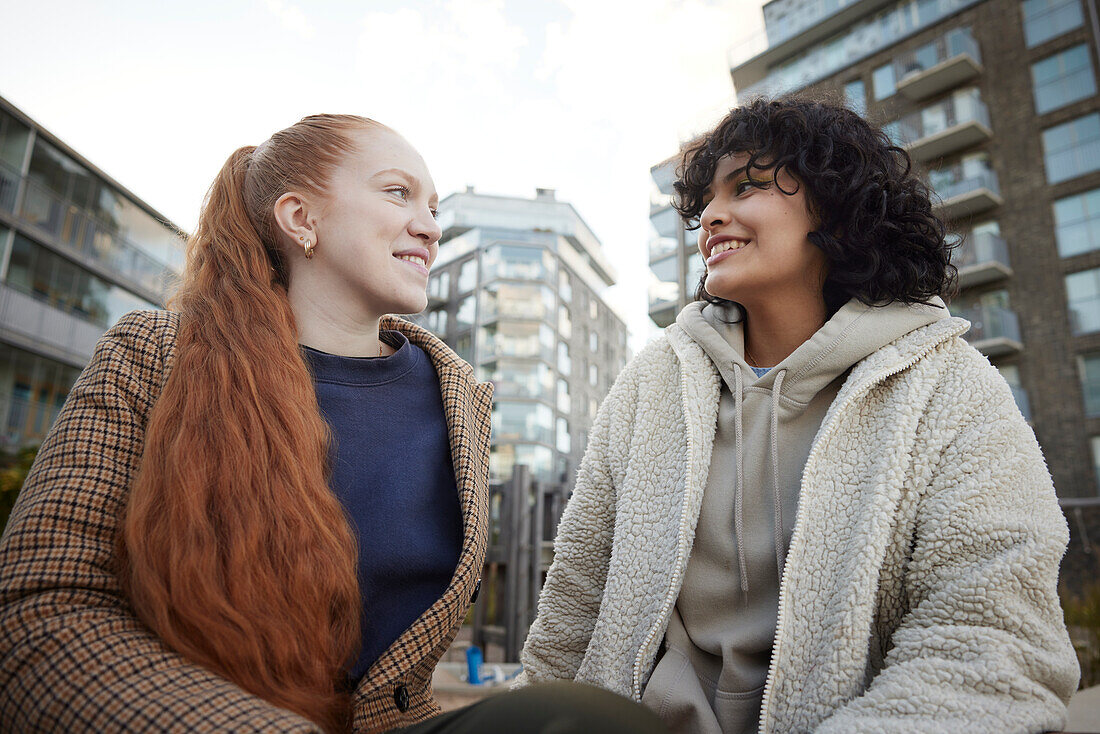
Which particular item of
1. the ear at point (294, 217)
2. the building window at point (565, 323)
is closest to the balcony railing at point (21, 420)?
the ear at point (294, 217)

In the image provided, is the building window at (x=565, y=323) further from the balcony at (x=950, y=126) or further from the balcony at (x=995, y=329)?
the balcony at (x=995, y=329)

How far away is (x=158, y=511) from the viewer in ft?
4.32

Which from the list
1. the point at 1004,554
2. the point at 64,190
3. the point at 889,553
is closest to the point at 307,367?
the point at 889,553

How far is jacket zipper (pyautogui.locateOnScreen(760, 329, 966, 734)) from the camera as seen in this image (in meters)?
1.49

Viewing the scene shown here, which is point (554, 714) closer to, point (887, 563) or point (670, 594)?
point (670, 594)

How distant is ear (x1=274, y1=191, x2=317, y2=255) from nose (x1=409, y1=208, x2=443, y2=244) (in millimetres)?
264

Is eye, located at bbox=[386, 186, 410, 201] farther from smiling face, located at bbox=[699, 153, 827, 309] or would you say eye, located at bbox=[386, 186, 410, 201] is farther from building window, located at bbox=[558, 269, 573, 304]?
building window, located at bbox=[558, 269, 573, 304]

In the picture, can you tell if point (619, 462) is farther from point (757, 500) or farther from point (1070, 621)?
point (1070, 621)

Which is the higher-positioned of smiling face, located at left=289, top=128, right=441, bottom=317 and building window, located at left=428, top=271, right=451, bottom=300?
building window, located at left=428, top=271, right=451, bottom=300

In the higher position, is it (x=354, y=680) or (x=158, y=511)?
(x=158, y=511)

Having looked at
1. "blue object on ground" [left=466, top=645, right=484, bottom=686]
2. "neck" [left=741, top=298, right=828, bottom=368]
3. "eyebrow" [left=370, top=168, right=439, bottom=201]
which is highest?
"eyebrow" [left=370, top=168, right=439, bottom=201]

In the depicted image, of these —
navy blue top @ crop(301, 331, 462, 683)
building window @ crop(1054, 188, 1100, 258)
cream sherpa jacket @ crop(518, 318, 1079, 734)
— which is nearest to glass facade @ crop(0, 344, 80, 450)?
navy blue top @ crop(301, 331, 462, 683)

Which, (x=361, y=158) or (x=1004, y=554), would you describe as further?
(x=361, y=158)

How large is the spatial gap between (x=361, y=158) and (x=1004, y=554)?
1.78m
